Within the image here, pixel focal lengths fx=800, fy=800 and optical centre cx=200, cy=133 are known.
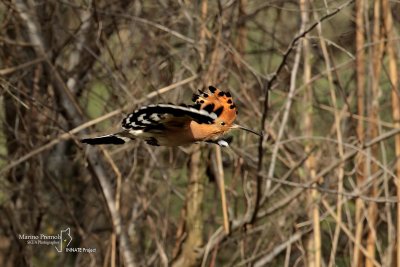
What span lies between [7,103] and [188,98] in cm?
84

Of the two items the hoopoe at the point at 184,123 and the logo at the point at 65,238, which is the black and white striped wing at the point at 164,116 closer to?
the hoopoe at the point at 184,123

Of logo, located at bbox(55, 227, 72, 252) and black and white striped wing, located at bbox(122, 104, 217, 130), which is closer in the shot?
black and white striped wing, located at bbox(122, 104, 217, 130)

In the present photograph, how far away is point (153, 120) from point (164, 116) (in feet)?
0.15

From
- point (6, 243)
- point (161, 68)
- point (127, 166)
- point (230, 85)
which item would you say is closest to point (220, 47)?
point (230, 85)

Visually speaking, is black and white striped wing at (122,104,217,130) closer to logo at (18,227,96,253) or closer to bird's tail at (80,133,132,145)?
bird's tail at (80,133,132,145)

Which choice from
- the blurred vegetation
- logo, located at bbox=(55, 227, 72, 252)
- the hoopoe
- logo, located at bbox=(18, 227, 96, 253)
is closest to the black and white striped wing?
the hoopoe

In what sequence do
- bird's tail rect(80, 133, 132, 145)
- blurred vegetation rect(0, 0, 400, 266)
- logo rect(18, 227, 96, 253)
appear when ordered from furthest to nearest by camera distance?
logo rect(18, 227, 96, 253) < blurred vegetation rect(0, 0, 400, 266) < bird's tail rect(80, 133, 132, 145)

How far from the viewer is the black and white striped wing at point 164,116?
4.42ft

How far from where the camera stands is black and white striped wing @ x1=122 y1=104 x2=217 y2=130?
4.42 feet

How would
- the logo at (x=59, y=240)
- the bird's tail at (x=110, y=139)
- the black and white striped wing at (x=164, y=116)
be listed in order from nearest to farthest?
1. the black and white striped wing at (x=164, y=116)
2. the bird's tail at (x=110, y=139)
3. the logo at (x=59, y=240)

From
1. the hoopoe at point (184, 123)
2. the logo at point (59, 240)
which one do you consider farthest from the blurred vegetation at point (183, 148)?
the hoopoe at point (184, 123)

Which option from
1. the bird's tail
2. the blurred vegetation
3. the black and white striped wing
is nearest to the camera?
the black and white striped wing

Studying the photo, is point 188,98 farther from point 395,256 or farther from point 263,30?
point 395,256

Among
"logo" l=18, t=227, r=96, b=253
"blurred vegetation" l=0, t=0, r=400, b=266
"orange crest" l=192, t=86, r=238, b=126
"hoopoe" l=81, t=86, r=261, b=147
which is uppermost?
"blurred vegetation" l=0, t=0, r=400, b=266
